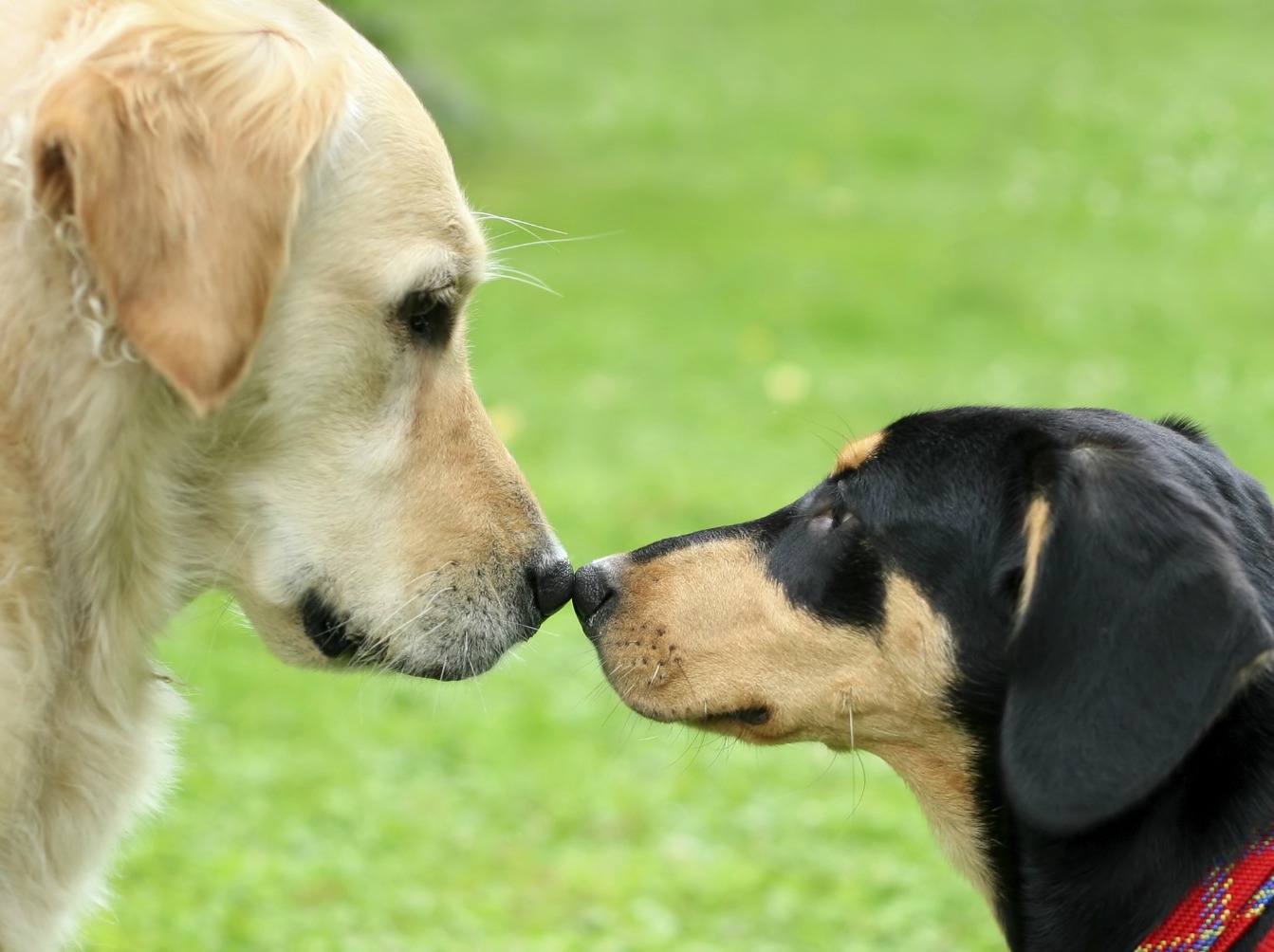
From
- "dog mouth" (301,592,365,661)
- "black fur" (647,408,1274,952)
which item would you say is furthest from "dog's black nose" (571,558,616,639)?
"dog mouth" (301,592,365,661)

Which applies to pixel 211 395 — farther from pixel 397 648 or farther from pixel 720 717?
pixel 720 717

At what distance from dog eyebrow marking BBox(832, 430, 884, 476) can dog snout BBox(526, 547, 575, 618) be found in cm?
80

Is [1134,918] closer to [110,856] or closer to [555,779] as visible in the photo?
[110,856]

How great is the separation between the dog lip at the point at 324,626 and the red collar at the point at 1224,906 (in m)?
1.84

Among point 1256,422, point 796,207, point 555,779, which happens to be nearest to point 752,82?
point 796,207

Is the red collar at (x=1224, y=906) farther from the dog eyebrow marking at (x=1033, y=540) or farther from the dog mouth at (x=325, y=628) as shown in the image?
the dog mouth at (x=325, y=628)

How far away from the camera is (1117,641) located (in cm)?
305

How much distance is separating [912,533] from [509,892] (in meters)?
2.66

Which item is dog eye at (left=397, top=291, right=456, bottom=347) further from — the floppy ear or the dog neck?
the dog neck

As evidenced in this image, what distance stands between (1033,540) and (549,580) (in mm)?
1115

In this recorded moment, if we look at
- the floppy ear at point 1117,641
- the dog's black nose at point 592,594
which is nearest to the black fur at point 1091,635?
the floppy ear at point 1117,641

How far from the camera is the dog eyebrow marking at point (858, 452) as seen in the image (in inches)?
155

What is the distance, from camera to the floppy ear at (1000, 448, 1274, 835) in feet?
9.63

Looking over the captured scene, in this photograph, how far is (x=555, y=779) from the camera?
6.52 meters
